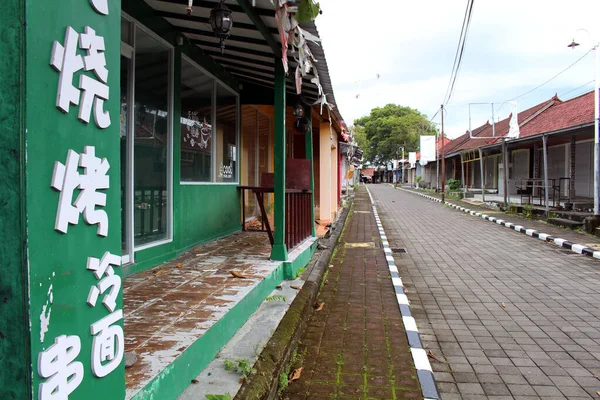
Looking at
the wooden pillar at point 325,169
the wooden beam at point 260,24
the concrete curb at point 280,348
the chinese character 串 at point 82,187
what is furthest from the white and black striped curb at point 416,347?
the wooden pillar at point 325,169

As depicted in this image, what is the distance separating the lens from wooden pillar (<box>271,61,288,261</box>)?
18.3ft

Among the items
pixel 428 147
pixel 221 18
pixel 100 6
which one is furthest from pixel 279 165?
pixel 428 147

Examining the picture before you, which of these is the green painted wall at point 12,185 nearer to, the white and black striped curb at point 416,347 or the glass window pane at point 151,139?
the white and black striped curb at point 416,347

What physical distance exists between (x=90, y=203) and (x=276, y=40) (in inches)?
161

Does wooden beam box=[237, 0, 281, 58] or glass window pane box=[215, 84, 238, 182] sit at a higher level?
wooden beam box=[237, 0, 281, 58]

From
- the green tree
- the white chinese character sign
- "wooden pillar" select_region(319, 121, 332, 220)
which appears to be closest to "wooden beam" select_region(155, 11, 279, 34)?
the white chinese character sign

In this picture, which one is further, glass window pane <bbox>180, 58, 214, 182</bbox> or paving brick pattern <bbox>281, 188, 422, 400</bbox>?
glass window pane <bbox>180, 58, 214, 182</bbox>

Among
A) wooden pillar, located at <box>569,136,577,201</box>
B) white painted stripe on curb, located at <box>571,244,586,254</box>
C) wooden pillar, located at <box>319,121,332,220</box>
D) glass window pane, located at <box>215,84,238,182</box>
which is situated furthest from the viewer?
wooden pillar, located at <box>569,136,577,201</box>

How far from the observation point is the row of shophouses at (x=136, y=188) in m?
1.37

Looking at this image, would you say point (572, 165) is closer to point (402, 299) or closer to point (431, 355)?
point (402, 299)

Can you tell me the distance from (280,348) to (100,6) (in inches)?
104

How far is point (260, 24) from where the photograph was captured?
178 inches

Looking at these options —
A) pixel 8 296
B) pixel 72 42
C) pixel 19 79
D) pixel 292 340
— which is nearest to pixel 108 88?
pixel 72 42

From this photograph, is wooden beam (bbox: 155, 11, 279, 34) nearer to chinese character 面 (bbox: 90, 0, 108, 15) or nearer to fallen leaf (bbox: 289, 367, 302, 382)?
chinese character 面 (bbox: 90, 0, 108, 15)
